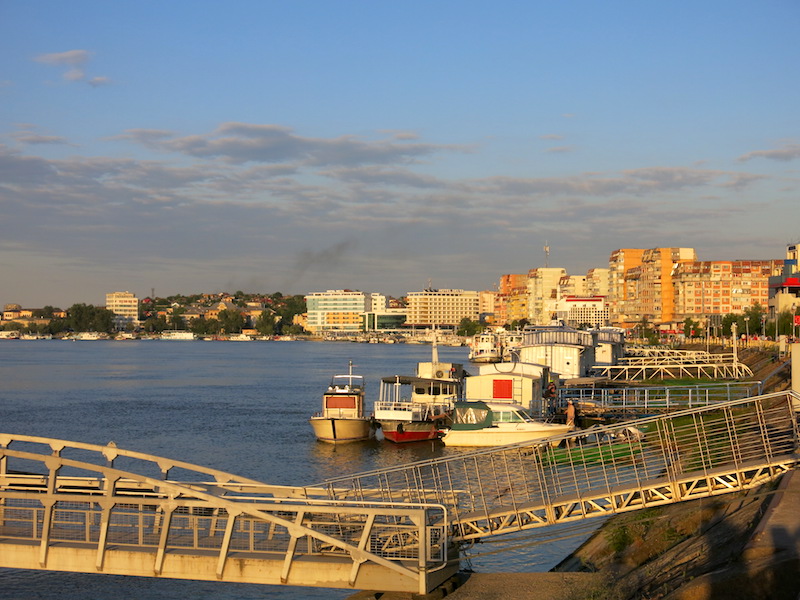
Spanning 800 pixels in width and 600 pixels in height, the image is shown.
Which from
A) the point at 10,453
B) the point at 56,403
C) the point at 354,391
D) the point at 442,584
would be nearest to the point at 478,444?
the point at 354,391

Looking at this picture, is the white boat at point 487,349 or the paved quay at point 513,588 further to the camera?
the white boat at point 487,349

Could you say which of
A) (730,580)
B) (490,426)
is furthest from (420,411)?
(730,580)

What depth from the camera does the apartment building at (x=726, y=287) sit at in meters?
189

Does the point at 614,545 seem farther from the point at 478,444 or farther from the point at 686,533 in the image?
the point at 478,444

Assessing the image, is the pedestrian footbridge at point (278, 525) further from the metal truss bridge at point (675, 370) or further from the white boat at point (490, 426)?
the metal truss bridge at point (675, 370)

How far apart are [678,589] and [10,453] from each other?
11.4 m

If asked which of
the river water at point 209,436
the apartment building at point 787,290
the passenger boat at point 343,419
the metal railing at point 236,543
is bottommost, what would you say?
the river water at point 209,436

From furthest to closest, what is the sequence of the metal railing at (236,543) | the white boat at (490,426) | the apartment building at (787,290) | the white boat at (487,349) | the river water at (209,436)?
the white boat at (487,349), the apartment building at (787,290), the white boat at (490,426), the river water at (209,436), the metal railing at (236,543)

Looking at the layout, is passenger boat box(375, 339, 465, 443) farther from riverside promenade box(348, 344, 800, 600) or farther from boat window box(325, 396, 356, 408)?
riverside promenade box(348, 344, 800, 600)

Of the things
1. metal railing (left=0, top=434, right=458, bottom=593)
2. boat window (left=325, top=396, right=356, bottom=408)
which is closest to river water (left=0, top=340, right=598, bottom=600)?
boat window (left=325, top=396, right=356, bottom=408)

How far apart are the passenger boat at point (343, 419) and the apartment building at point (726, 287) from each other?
495 ft

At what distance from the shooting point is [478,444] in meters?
42.5

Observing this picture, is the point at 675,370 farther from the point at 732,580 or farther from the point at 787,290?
the point at 732,580

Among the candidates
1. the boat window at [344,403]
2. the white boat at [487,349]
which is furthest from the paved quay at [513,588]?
the white boat at [487,349]
